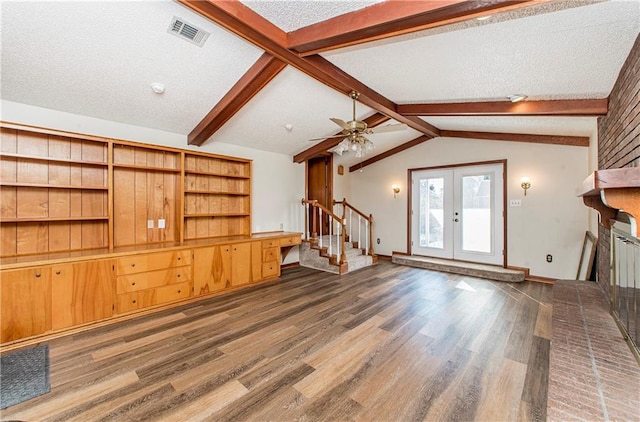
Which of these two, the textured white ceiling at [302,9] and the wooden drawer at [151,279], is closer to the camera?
the textured white ceiling at [302,9]

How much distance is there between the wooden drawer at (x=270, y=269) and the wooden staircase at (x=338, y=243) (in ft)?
3.60

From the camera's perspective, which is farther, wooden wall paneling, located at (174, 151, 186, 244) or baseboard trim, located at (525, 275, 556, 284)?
baseboard trim, located at (525, 275, 556, 284)

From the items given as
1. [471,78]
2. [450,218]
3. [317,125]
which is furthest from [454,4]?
[450,218]

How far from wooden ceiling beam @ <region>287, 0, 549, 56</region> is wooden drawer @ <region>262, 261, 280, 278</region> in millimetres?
3581

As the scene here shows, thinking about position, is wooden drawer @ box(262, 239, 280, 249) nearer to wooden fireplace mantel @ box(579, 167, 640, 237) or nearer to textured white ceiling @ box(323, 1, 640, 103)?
textured white ceiling @ box(323, 1, 640, 103)

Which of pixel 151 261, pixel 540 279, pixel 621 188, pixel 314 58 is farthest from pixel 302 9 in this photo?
pixel 540 279

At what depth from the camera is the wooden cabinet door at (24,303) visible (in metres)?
2.56

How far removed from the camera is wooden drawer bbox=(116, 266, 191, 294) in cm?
324

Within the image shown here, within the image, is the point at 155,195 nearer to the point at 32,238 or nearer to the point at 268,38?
the point at 32,238

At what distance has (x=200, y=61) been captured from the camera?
9.56 ft

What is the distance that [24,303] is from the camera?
2.65 meters

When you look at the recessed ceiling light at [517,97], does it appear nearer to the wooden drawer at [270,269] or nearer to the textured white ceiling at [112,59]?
the textured white ceiling at [112,59]

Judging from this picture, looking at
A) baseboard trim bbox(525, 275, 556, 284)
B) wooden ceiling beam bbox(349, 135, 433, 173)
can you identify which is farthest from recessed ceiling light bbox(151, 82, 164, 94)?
baseboard trim bbox(525, 275, 556, 284)

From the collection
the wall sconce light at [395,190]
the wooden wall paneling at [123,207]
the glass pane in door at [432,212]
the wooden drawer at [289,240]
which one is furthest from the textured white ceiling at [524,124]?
the wooden wall paneling at [123,207]
